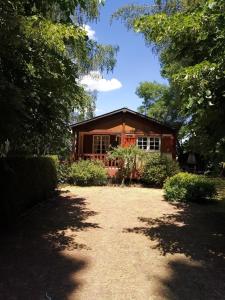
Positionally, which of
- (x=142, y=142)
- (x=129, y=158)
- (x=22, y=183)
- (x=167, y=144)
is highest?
(x=142, y=142)

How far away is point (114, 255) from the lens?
7.38 meters

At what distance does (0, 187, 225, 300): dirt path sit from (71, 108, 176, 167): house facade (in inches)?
438

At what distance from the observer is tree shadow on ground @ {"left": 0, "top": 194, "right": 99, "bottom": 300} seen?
557 cm

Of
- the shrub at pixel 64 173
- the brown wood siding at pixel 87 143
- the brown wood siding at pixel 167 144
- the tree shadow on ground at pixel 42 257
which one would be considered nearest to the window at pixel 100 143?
the brown wood siding at pixel 87 143

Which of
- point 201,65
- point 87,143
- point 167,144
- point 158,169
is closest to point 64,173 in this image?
point 158,169

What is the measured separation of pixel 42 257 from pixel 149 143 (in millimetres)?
17116

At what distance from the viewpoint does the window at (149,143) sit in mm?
23688

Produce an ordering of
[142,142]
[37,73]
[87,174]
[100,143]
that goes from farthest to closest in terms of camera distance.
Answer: [100,143] → [142,142] → [87,174] → [37,73]

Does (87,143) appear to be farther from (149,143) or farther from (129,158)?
(129,158)

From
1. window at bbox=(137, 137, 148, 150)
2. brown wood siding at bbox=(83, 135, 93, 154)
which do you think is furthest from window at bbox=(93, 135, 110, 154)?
window at bbox=(137, 137, 148, 150)

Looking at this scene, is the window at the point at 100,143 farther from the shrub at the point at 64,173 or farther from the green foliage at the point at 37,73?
the green foliage at the point at 37,73

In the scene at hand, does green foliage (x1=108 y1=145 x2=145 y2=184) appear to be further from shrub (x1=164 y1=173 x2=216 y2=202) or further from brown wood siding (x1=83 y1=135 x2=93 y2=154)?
shrub (x1=164 y1=173 x2=216 y2=202)

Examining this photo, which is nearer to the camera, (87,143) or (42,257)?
(42,257)

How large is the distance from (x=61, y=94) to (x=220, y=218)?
574cm
